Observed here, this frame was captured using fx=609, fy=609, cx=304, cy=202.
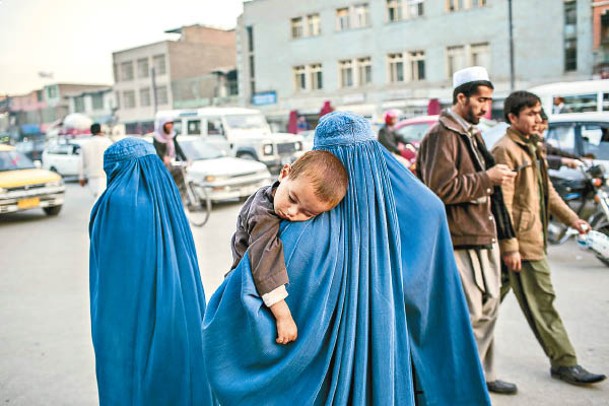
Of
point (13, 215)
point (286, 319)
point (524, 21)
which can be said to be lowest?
point (13, 215)

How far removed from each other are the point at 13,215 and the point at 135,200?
11406 mm

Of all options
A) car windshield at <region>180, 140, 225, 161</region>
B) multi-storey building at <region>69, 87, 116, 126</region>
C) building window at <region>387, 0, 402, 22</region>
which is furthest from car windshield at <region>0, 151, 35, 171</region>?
multi-storey building at <region>69, 87, 116, 126</region>

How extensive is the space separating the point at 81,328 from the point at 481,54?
26.0m

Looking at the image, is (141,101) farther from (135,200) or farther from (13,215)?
(135,200)

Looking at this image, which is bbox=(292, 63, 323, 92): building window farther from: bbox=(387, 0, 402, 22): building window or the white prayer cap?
the white prayer cap

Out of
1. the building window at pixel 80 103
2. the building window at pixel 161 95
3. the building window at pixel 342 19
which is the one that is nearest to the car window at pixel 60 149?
the building window at pixel 342 19

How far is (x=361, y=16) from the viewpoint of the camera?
32094 millimetres

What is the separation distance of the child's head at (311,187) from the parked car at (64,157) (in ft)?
60.5

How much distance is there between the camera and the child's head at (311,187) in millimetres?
1810

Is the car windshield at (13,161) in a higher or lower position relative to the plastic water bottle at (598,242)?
higher

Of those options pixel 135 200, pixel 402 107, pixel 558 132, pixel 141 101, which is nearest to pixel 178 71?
pixel 141 101

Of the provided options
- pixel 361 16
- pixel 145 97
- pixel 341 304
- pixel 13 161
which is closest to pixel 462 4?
pixel 361 16

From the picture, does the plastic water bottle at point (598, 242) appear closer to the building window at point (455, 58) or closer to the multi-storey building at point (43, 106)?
the building window at point (455, 58)

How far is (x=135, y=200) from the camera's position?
292 centimetres
